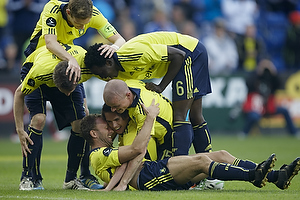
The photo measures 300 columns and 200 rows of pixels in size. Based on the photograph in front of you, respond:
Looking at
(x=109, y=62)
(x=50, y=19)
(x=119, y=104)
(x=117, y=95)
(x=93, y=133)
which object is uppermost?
(x=50, y=19)

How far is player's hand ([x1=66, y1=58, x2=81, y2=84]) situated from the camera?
6395mm

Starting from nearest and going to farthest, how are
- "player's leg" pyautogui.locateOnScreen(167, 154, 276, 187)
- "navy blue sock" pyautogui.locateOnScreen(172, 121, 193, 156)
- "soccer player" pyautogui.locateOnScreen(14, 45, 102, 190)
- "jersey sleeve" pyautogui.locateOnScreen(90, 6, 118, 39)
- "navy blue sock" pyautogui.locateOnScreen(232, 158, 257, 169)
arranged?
"player's leg" pyautogui.locateOnScreen(167, 154, 276, 187), "navy blue sock" pyautogui.locateOnScreen(232, 158, 257, 169), "navy blue sock" pyautogui.locateOnScreen(172, 121, 193, 156), "soccer player" pyautogui.locateOnScreen(14, 45, 102, 190), "jersey sleeve" pyautogui.locateOnScreen(90, 6, 118, 39)

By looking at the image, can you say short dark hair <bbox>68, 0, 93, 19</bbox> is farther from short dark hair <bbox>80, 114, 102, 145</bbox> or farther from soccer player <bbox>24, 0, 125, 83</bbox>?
short dark hair <bbox>80, 114, 102, 145</bbox>

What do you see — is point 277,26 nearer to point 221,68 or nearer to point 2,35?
point 221,68

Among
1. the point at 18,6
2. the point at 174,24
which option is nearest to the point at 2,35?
the point at 18,6

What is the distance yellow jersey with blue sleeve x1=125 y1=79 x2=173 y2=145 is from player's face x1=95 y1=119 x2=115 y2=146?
1.05 ft

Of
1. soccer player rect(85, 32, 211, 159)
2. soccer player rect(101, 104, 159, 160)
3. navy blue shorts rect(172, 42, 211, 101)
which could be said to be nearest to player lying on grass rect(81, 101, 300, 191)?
soccer player rect(101, 104, 159, 160)

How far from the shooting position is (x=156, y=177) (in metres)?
6.14

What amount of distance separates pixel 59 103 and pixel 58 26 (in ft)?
3.35

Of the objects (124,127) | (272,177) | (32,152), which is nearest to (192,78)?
(124,127)

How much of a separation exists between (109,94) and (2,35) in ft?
39.0

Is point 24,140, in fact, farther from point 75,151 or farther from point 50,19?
point 50,19

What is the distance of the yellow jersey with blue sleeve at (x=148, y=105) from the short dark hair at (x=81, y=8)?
0.97 metres

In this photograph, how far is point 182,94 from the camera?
275 inches
